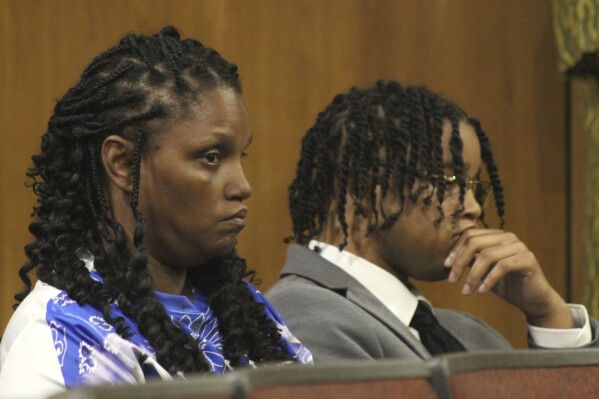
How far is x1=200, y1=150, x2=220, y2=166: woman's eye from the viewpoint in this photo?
1.43m

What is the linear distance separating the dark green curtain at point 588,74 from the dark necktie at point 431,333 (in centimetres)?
66

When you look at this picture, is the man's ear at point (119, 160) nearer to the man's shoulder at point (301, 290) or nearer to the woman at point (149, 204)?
the woman at point (149, 204)

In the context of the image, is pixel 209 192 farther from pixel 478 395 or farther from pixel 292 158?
pixel 292 158

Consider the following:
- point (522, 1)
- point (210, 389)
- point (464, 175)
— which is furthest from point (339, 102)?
point (210, 389)

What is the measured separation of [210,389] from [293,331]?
109 cm

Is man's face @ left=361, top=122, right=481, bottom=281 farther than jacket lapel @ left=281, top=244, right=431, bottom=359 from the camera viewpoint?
Yes

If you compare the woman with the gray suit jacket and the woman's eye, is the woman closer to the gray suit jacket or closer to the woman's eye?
the woman's eye

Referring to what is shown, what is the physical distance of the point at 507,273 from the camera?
84.0 inches

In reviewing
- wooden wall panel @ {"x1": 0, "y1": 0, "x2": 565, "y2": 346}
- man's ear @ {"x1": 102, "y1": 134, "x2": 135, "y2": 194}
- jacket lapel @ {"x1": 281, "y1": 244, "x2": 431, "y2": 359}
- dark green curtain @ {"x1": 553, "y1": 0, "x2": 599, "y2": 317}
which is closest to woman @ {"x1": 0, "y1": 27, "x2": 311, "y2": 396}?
man's ear @ {"x1": 102, "y1": 134, "x2": 135, "y2": 194}

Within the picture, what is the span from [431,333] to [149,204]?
84 centimetres

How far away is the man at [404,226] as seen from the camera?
2.05m

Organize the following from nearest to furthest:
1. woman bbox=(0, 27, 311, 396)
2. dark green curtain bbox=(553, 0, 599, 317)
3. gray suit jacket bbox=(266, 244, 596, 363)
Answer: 1. woman bbox=(0, 27, 311, 396)
2. gray suit jacket bbox=(266, 244, 596, 363)
3. dark green curtain bbox=(553, 0, 599, 317)

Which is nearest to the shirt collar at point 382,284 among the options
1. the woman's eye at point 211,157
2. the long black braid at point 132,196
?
the long black braid at point 132,196

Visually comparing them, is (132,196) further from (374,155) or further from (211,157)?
(374,155)
